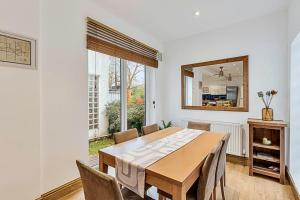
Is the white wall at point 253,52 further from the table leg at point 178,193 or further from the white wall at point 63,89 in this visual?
the table leg at point 178,193

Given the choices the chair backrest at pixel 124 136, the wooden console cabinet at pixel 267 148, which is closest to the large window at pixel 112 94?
the chair backrest at pixel 124 136

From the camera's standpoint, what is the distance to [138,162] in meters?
1.22

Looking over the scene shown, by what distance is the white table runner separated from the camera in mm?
1160

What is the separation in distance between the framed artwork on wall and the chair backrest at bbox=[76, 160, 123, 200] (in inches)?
51.9

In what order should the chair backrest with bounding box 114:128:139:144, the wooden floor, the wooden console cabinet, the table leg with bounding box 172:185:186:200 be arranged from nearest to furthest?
the table leg with bounding box 172:185:186:200 → the chair backrest with bounding box 114:128:139:144 → the wooden floor → the wooden console cabinet

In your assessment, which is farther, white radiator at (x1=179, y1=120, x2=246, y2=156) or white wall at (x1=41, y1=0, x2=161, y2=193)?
white radiator at (x1=179, y1=120, x2=246, y2=156)

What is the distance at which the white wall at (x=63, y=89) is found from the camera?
183 cm

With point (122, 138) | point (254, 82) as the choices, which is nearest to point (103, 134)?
point (122, 138)

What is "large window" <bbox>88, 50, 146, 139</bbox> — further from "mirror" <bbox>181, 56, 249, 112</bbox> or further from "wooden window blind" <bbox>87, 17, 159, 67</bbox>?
"mirror" <bbox>181, 56, 249, 112</bbox>

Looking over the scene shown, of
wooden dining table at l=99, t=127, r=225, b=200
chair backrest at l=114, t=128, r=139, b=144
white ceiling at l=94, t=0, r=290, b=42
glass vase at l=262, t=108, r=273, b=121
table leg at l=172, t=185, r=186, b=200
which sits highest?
white ceiling at l=94, t=0, r=290, b=42

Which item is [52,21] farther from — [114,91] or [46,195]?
[46,195]

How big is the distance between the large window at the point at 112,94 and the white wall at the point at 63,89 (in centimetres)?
41

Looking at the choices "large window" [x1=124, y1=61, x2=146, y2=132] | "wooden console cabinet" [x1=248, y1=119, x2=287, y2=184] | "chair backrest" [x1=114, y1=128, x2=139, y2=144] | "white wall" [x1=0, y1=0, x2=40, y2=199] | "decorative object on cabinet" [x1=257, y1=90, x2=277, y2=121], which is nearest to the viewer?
"white wall" [x1=0, y1=0, x2=40, y2=199]

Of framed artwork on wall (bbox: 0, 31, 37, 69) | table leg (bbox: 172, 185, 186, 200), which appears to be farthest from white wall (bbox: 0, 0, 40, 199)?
table leg (bbox: 172, 185, 186, 200)
